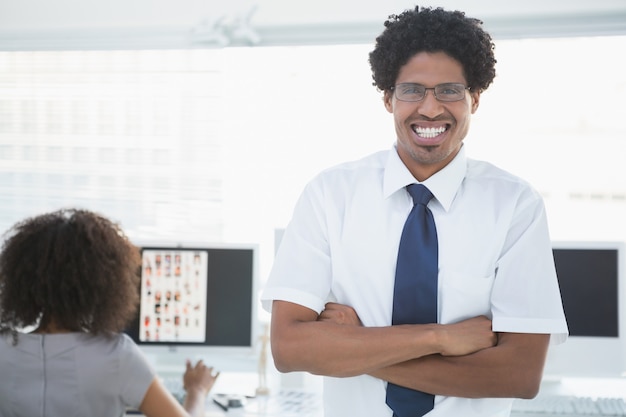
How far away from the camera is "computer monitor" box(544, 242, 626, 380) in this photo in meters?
2.91

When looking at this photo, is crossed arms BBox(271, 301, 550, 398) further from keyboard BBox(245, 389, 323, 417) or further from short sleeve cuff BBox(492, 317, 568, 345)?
keyboard BBox(245, 389, 323, 417)

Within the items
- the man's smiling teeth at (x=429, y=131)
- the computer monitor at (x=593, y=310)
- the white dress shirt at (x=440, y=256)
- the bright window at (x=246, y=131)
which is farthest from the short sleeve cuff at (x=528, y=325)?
the bright window at (x=246, y=131)

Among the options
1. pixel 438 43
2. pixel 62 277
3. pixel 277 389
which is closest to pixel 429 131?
pixel 438 43

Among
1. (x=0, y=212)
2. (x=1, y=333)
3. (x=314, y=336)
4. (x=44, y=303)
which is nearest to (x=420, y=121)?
(x=314, y=336)

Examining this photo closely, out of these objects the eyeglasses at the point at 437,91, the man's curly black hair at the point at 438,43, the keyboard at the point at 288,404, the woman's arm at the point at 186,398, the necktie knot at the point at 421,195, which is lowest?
the keyboard at the point at 288,404

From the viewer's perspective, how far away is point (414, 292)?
1.58 m

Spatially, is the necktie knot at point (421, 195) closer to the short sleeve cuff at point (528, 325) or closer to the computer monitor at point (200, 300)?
the short sleeve cuff at point (528, 325)

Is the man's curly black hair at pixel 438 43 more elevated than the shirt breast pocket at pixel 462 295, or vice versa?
the man's curly black hair at pixel 438 43

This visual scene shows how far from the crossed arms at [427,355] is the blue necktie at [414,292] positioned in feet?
0.13

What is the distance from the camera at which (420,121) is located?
159 cm

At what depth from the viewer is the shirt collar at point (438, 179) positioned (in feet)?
5.41

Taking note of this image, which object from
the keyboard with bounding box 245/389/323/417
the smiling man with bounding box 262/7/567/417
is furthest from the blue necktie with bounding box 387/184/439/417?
the keyboard with bounding box 245/389/323/417

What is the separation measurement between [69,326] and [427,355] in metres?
0.93

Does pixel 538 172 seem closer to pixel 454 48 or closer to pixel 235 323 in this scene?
pixel 235 323
